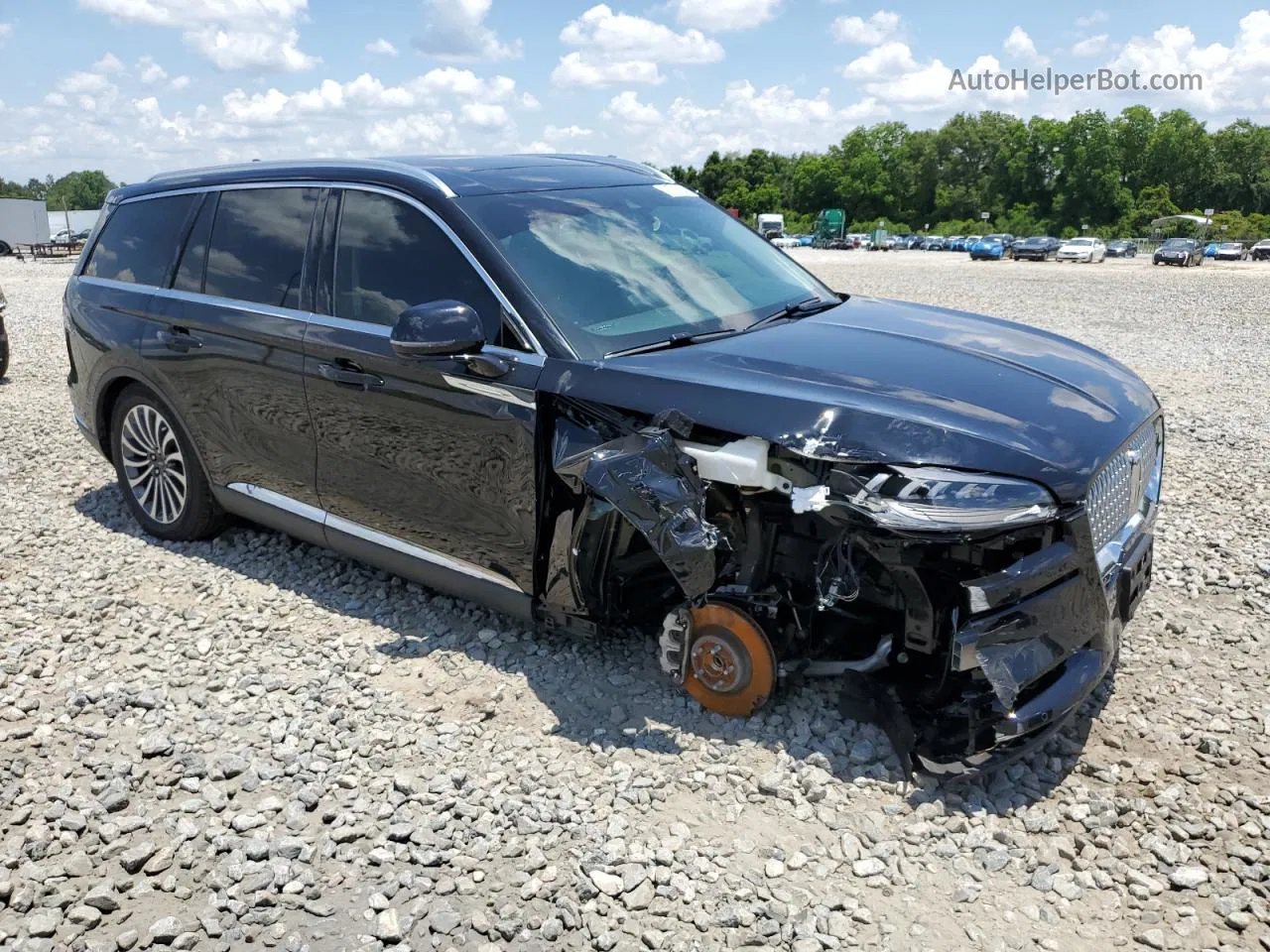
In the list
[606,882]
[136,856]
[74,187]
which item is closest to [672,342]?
[606,882]

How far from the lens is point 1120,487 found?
328cm

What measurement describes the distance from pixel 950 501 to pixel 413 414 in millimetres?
2068

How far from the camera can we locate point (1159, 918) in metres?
2.66

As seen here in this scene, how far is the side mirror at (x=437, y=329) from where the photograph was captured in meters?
3.47

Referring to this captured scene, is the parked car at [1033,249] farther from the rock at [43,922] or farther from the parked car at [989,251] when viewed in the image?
the rock at [43,922]

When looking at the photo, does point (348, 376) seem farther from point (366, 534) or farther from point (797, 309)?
point (797, 309)

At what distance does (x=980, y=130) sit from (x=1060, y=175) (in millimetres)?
16129

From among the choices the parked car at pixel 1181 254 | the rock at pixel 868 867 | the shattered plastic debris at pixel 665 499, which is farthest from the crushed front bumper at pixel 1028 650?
the parked car at pixel 1181 254

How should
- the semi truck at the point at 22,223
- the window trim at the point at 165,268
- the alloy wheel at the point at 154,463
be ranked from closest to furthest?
the window trim at the point at 165,268
the alloy wheel at the point at 154,463
the semi truck at the point at 22,223

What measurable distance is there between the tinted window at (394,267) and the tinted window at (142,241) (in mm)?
1355

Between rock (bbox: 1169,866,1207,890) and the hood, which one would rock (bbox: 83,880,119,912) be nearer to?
the hood

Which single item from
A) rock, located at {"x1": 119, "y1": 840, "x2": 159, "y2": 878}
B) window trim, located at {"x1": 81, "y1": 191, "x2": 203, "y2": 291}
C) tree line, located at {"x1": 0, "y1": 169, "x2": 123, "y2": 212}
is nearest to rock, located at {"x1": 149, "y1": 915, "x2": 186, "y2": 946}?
rock, located at {"x1": 119, "y1": 840, "x2": 159, "y2": 878}

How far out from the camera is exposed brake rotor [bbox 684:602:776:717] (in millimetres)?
3396

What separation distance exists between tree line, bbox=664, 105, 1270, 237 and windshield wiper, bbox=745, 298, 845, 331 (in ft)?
283
